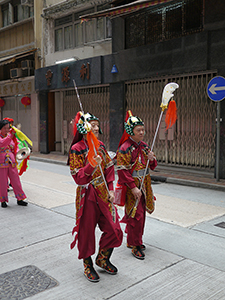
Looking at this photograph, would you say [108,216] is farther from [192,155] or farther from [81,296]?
[192,155]

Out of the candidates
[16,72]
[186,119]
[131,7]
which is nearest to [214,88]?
[186,119]

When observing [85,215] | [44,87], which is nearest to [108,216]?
[85,215]

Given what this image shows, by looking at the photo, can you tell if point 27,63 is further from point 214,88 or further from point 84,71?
point 214,88

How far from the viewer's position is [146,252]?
4188 mm

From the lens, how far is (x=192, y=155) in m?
10.0

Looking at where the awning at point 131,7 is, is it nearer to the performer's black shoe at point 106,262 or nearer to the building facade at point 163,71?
the building facade at point 163,71

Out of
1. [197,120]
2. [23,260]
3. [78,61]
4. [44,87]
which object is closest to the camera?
[23,260]

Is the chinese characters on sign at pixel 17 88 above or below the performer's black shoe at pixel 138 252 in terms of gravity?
above

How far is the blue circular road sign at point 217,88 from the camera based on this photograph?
7.76 m

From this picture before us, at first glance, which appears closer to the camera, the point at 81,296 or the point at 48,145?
the point at 81,296

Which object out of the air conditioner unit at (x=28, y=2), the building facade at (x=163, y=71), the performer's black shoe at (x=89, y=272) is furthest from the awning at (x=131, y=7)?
the air conditioner unit at (x=28, y=2)

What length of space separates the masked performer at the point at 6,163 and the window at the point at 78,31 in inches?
298

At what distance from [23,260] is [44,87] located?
12.3 meters

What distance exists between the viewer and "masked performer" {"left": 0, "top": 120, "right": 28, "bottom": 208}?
6.39 metres
